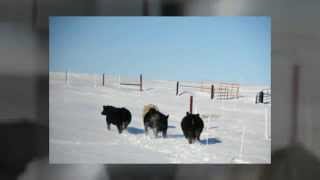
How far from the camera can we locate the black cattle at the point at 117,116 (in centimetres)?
87

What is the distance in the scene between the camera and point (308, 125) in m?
0.88

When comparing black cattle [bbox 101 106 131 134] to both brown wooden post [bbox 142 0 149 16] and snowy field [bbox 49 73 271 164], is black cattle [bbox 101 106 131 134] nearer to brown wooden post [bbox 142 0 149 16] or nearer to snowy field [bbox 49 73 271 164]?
snowy field [bbox 49 73 271 164]

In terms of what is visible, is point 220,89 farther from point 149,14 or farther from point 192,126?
point 149,14

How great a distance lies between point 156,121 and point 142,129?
31mm

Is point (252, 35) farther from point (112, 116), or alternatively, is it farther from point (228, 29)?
point (112, 116)

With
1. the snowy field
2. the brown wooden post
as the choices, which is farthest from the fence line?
the brown wooden post

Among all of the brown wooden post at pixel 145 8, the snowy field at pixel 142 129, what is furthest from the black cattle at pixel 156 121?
the brown wooden post at pixel 145 8

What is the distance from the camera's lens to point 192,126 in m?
0.87

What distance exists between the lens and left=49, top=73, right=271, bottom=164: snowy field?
87cm

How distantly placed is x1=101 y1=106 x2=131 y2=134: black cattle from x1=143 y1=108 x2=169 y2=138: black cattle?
0.03 meters

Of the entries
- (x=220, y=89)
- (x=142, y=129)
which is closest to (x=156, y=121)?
(x=142, y=129)

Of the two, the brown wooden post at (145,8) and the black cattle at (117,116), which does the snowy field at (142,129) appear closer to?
the black cattle at (117,116)

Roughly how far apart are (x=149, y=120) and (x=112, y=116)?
2.8 inches

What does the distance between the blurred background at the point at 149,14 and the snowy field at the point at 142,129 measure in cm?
2
